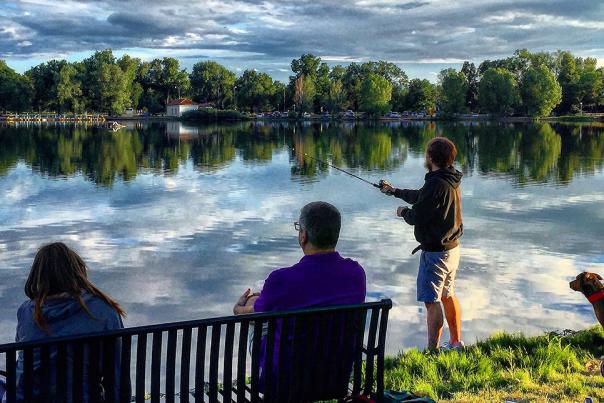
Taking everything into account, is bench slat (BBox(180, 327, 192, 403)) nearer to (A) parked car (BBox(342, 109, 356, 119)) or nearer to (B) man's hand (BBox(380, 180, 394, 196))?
(B) man's hand (BBox(380, 180, 394, 196))

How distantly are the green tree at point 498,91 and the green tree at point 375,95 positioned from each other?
1662 centimetres

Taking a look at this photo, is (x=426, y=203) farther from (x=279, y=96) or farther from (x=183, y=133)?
(x=279, y=96)

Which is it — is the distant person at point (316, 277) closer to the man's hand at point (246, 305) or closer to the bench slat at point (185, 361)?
the man's hand at point (246, 305)

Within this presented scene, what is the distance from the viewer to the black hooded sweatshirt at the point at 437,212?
5305 millimetres

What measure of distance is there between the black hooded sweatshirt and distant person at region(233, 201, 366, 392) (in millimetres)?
1878

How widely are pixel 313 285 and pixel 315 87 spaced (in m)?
126

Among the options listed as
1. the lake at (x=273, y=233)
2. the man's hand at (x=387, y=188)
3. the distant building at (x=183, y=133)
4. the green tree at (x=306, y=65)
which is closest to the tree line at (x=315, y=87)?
the green tree at (x=306, y=65)

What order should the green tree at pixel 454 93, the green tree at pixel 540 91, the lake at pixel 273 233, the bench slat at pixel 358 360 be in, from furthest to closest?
the green tree at pixel 454 93 < the green tree at pixel 540 91 < the lake at pixel 273 233 < the bench slat at pixel 358 360

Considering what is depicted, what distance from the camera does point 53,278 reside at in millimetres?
3059

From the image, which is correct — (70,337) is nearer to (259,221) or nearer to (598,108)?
(259,221)

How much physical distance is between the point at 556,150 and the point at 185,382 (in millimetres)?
34236

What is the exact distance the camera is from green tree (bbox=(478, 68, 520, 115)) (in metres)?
110

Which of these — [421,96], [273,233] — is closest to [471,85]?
[421,96]

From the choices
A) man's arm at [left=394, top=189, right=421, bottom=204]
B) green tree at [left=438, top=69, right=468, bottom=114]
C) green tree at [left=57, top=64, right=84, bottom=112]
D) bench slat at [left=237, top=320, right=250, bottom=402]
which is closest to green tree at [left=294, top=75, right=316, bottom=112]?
green tree at [left=438, top=69, right=468, bottom=114]
